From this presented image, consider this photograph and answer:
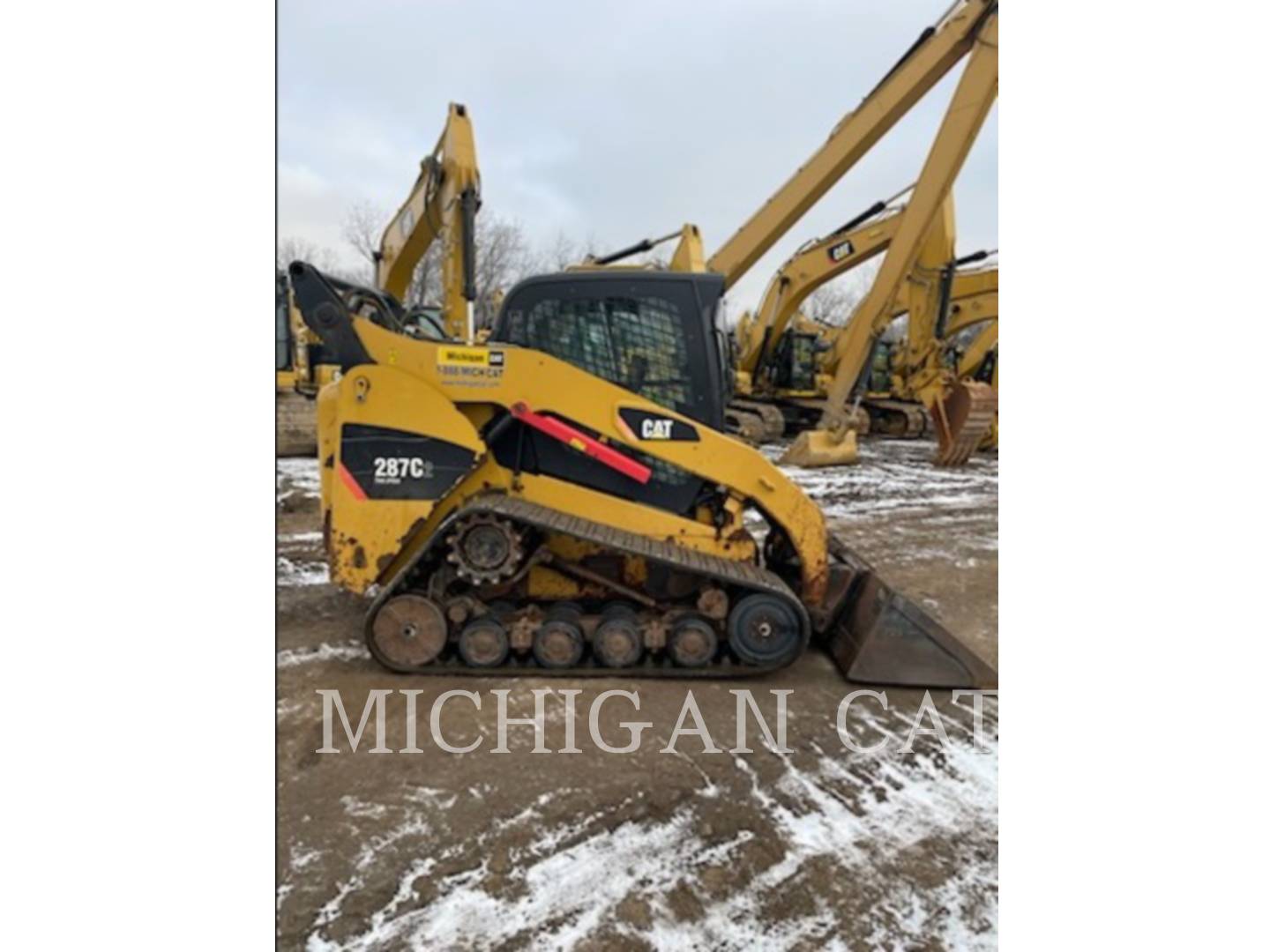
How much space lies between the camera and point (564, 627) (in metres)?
3.50

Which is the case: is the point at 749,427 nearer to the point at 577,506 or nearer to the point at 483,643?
the point at 577,506

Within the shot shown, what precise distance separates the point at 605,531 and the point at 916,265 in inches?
449

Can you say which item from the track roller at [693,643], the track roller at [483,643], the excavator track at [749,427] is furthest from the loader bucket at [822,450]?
the track roller at [483,643]

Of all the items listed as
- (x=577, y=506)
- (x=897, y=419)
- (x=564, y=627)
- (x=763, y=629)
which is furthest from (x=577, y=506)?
(x=897, y=419)

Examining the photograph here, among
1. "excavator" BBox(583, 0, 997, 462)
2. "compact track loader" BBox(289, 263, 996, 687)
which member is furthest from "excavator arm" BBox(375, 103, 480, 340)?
"excavator" BBox(583, 0, 997, 462)

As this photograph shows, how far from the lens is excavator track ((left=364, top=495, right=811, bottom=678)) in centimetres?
347

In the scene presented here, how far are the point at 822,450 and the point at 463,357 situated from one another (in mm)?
8363

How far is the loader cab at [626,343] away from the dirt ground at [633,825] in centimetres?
105

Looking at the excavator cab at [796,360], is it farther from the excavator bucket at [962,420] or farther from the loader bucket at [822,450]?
the loader bucket at [822,450]

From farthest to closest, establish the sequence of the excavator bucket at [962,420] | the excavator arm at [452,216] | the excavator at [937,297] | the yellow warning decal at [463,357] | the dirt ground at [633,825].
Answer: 1. the excavator bucket at [962,420]
2. the excavator at [937,297]
3. the excavator arm at [452,216]
4. the yellow warning decal at [463,357]
5. the dirt ground at [633,825]

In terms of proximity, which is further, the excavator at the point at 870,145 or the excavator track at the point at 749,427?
the excavator track at the point at 749,427

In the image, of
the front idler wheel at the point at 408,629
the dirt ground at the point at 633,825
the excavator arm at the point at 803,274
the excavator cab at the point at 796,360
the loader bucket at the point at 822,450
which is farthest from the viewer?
the excavator cab at the point at 796,360

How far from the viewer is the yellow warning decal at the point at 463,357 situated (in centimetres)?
367

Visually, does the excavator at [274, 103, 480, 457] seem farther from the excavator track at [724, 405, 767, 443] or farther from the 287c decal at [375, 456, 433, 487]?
the excavator track at [724, 405, 767, 443]
